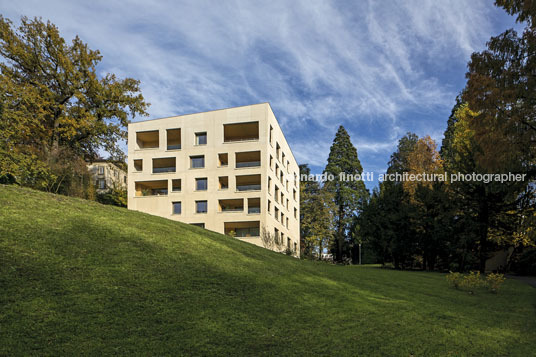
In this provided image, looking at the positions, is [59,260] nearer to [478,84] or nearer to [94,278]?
[94,278]

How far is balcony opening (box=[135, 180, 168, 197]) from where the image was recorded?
1654 inches

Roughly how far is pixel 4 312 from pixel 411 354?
6.97 meters

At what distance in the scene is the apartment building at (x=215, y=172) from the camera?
3856cm

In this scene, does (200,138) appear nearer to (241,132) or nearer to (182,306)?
(241,132)

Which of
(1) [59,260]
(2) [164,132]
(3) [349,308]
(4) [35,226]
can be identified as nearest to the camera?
(1) [59,260]

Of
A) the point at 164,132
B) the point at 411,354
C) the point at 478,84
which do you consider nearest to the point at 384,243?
the point at 478,84

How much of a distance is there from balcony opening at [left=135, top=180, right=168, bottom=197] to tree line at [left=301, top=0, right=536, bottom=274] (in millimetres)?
21196

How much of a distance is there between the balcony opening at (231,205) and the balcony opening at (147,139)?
1087 centimetres

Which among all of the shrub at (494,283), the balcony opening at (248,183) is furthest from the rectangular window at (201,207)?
the shrub at (494,283)

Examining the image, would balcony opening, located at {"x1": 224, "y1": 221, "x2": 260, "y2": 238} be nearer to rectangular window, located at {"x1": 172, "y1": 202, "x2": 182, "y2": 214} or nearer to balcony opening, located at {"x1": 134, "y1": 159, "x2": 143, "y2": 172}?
rectangular window, located at {"x1": 172, "y1": 202, "x2": 182, "y2": 214}

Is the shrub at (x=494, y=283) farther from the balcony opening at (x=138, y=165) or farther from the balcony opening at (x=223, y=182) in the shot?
the balcony opening at (x=138, y=165)

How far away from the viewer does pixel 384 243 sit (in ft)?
112

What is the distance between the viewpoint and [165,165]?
143 ft

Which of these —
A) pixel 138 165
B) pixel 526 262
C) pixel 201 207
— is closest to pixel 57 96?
pixel 138 165
